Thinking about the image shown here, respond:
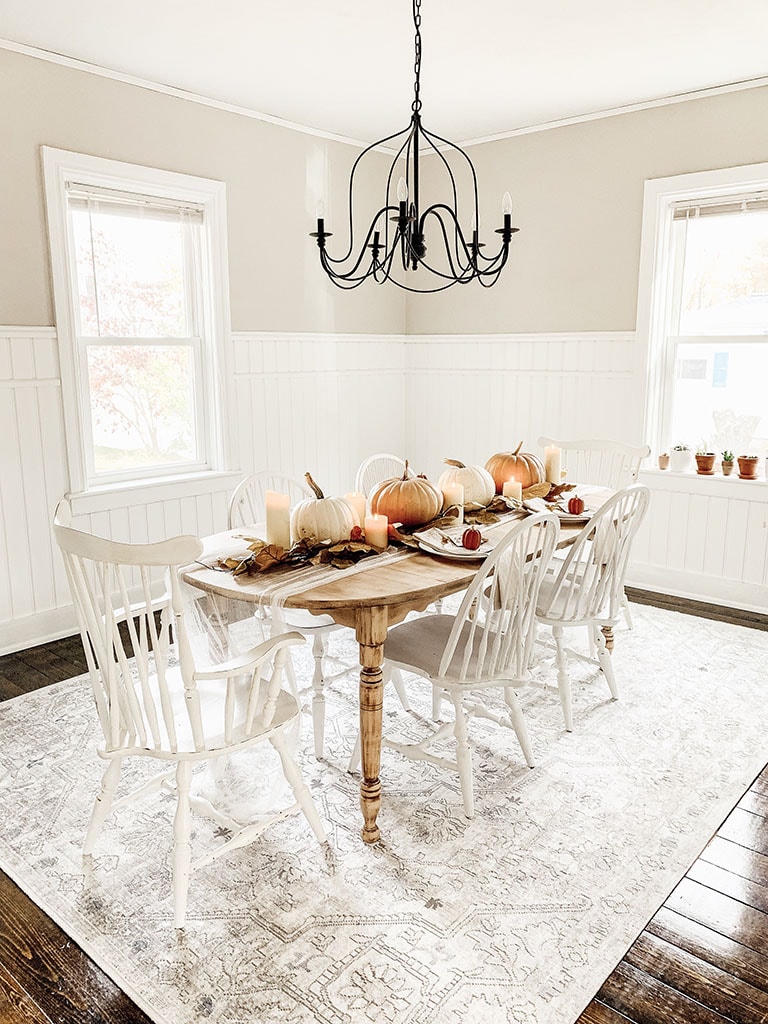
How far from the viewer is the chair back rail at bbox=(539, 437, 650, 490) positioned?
3616 millimetres

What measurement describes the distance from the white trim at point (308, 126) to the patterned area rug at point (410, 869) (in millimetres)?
2629

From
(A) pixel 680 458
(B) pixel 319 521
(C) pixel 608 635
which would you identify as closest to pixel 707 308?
(A) pixel 680 458

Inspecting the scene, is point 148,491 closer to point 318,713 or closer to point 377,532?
point 318,713

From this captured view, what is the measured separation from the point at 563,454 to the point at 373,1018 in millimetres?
3349

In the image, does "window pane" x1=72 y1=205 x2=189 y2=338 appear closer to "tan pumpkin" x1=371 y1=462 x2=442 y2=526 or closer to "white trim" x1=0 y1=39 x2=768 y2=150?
"white trim" x1=0 y1=39 x2=768 y2=150

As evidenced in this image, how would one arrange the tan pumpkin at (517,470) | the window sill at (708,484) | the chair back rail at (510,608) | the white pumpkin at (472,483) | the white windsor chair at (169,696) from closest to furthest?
the white windsor chair at (169,696) → the chair back rail at (510,608) → the white pumpkin at (472,483) → the tan pumpkin at (517,470) → the window sill at (708,484)

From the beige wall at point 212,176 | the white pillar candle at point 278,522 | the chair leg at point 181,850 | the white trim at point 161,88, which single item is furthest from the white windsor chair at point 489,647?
the white trim at point 161,88

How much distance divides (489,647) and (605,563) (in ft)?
2.09

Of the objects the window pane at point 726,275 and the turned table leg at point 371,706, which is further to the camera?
the window pane at point 726,275

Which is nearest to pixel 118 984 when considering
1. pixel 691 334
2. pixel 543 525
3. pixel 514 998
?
pixel 514 998

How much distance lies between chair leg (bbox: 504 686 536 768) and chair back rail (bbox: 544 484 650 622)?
354mm

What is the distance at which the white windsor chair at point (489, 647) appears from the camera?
2.14 metres

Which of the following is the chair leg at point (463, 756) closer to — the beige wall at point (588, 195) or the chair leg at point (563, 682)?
the chair leg at point (563, 682)

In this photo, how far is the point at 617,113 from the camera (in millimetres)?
3986
